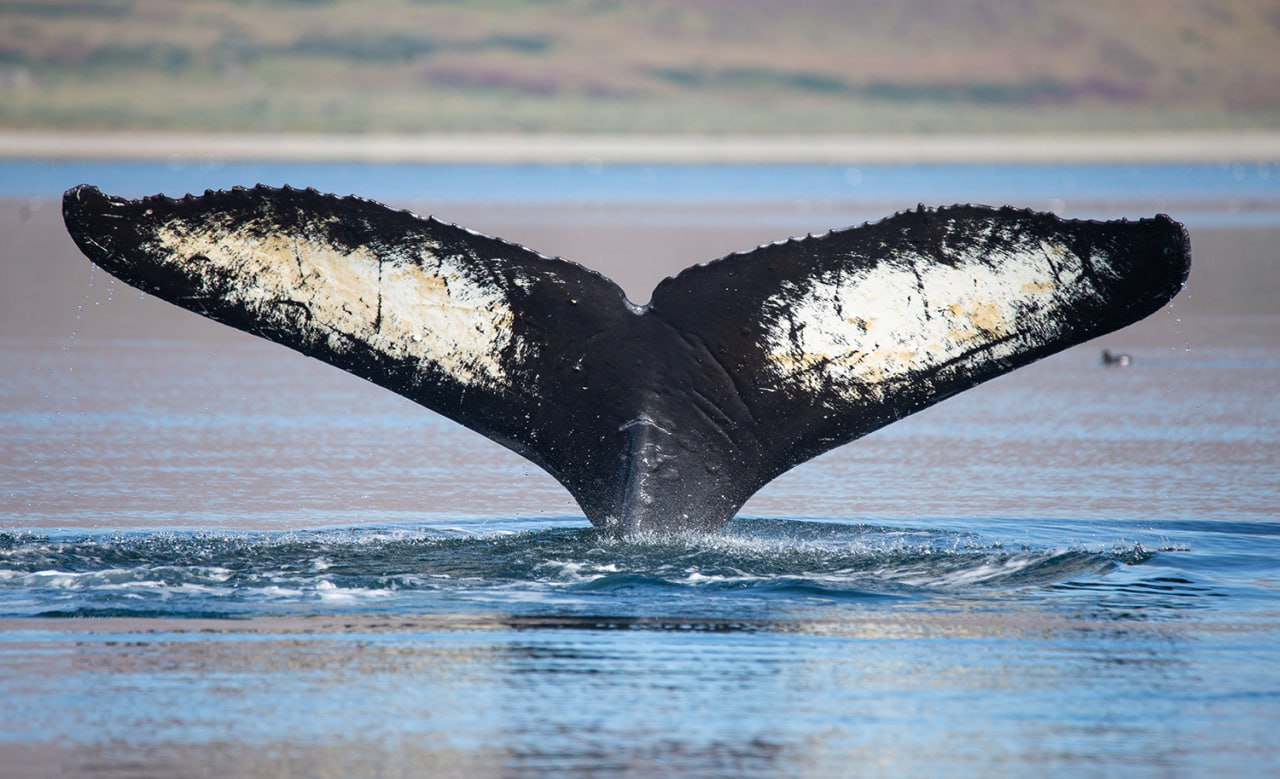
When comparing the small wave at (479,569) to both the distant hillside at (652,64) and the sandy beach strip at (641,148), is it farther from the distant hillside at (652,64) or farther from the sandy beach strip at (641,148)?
the distant hillside at (652,64)

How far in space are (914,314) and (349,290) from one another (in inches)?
79.0

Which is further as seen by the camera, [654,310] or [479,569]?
[479,569]

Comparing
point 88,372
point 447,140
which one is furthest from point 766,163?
point 88,372

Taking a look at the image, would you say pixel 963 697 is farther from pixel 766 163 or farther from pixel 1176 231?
pixel 766 163

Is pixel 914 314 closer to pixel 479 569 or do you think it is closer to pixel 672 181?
pixel 479 569

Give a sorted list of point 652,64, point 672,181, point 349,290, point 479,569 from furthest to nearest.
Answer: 1. point 652,64
2. point 672,181
3. point 479,569
4. point 349,290

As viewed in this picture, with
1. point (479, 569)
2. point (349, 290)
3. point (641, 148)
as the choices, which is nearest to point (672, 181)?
point (641, 148)

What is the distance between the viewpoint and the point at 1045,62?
17900 centimetres

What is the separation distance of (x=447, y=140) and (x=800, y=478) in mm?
138684

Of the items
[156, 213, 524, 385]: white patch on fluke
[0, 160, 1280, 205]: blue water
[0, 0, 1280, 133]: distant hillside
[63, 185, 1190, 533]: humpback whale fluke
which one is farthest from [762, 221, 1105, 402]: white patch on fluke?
[0, 0, 1280, 133]: distant hillside

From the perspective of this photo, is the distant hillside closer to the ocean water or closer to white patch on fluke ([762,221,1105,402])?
the ocean water

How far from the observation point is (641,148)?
14612cm

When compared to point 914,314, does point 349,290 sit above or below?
above

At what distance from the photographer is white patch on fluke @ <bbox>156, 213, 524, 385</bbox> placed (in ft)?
22.1
